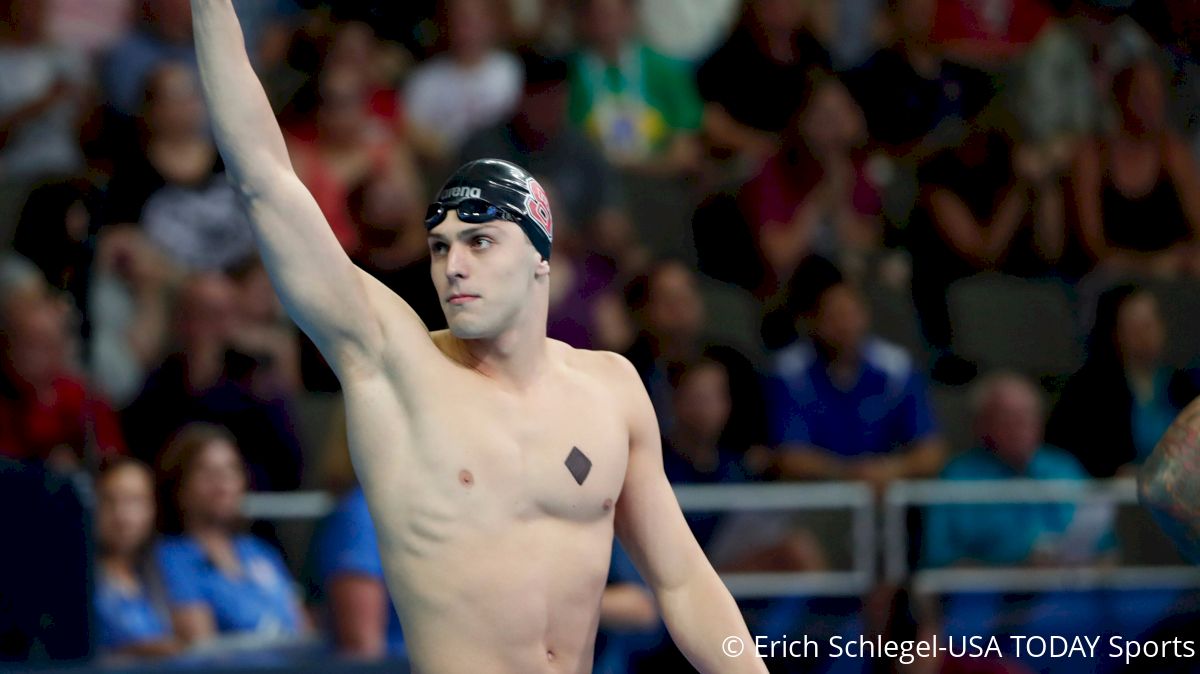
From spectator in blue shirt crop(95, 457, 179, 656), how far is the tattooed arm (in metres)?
4.17

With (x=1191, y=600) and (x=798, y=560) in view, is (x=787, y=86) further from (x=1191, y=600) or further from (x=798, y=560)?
(x=1191, y=600)

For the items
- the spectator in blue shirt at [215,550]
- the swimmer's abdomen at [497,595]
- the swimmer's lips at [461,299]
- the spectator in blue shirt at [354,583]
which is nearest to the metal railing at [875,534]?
the spectator in blue shirt at [215,550]

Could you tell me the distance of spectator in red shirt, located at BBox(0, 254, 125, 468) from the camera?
7105 mm

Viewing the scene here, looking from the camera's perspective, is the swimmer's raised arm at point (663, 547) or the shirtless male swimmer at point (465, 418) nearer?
the shirtless male swimmer at point (465, 418)

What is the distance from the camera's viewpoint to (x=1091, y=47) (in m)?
9.94

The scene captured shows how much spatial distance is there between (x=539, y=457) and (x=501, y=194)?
63 cm

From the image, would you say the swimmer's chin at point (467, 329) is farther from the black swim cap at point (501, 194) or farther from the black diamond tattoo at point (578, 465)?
the black diamond tattoo at point (578, 465)

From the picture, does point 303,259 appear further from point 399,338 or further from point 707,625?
point 707,625

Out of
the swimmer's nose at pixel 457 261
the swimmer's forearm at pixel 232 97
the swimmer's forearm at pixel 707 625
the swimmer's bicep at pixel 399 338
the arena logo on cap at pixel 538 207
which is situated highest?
the swimmer's forearm at pixel 232 97

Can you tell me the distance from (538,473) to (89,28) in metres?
5.54

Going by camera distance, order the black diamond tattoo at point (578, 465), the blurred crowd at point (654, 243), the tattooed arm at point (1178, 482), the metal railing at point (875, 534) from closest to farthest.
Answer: the tattooed arm at point (1178, 482) < the black diamond tattoo at point (578, 465) < the blurred crowd at point (654, 243) < the metal railing at point (875, 534)

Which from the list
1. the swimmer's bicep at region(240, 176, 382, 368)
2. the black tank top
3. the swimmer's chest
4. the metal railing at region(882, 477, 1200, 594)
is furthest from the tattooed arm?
the black tank top

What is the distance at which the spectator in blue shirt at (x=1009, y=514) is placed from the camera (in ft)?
25.2

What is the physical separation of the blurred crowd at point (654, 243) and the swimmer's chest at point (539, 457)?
1.86 m
